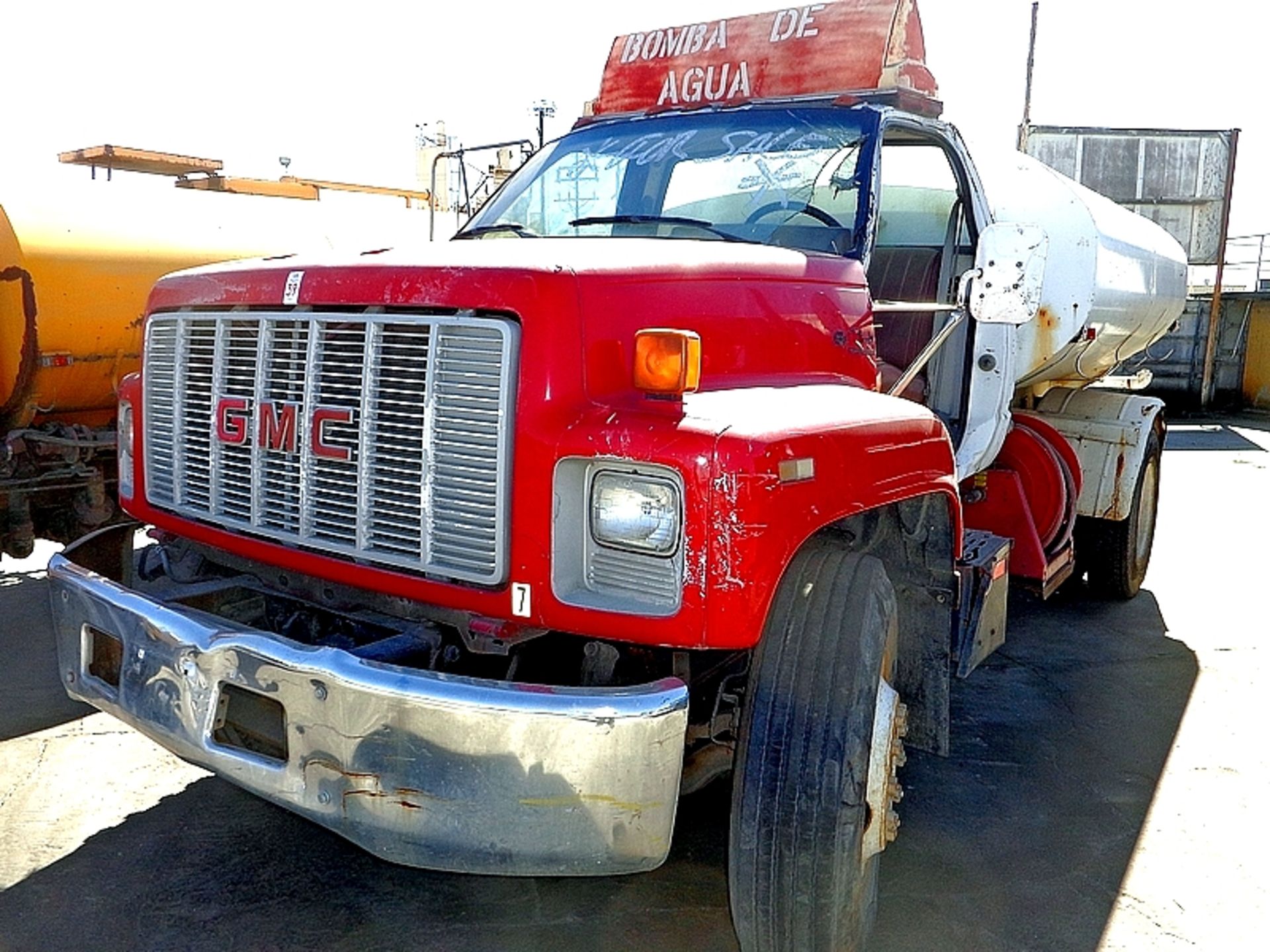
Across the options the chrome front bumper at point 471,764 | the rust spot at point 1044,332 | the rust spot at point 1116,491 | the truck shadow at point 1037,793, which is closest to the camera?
the chrome front bumper at point 471,764

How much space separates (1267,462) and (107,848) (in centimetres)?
1290

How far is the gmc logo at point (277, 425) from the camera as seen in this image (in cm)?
284

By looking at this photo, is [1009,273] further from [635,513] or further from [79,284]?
[79,284]

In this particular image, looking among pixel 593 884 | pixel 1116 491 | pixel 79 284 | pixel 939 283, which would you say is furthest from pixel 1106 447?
pixel 79 284

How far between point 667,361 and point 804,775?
100 cm

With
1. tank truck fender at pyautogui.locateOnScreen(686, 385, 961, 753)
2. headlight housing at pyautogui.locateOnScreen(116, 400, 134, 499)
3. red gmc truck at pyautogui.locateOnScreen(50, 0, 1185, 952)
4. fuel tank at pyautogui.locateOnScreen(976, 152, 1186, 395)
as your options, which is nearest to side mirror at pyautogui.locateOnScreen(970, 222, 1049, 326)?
red gmc truck at pyautogui.locateOnScreen(50, 0, 1185, 952)

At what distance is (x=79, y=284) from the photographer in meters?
6.05

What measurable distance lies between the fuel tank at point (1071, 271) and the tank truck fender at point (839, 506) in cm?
175

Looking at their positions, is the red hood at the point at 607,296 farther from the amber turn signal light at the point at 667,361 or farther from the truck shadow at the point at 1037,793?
the truck shadow at the point at 1037,793

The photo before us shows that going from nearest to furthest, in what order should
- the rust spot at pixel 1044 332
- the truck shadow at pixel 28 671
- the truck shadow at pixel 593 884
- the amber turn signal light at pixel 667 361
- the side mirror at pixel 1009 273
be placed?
Result: the amber turn signal light at pixel 667 361, the truck shadow at pixel 593 884, the side mirror at pixel 1009 273, the truck shadow at pixel 28 671, the rust spot at pixel 1044 332

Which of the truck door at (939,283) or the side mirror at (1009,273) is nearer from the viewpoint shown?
the side mirror at (1009,273)

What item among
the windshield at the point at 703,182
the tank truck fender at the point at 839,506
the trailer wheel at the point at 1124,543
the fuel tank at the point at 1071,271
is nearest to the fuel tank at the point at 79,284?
the windshield at the point at 703,182

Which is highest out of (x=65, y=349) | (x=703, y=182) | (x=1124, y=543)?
Result: (x=703, y=182)

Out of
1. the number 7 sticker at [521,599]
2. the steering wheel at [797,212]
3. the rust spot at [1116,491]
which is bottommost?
the rust spot at [1116,491]
